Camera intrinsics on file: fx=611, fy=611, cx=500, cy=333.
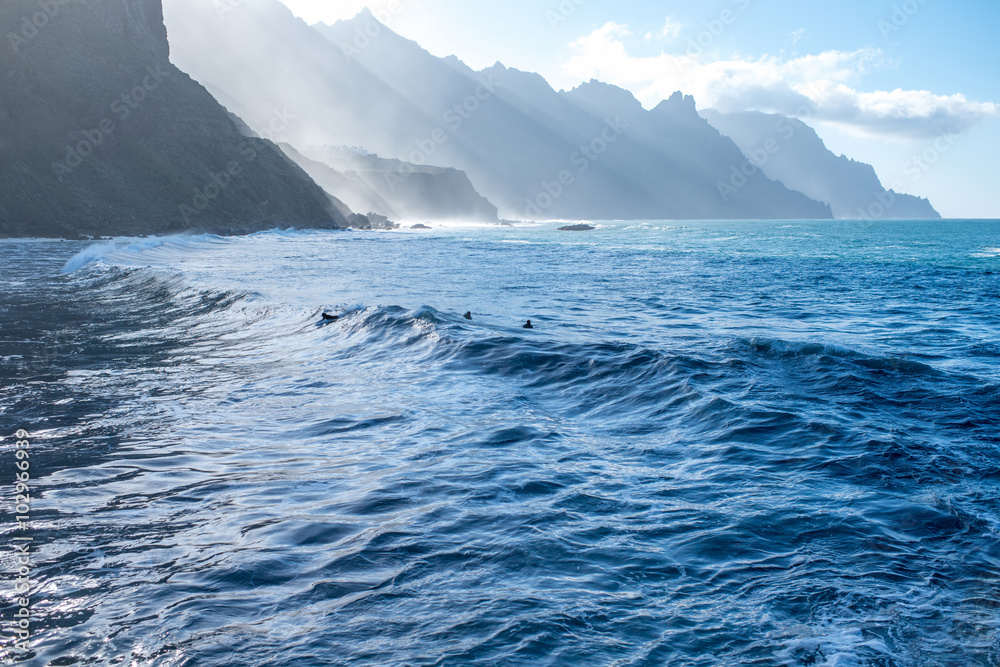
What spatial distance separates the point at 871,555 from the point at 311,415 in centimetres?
658

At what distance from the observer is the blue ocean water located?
3.62 meters

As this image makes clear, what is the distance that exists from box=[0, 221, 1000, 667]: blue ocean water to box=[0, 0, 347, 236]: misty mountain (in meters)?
56.7

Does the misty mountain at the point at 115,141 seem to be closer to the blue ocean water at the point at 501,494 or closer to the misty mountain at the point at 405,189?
the blue ocean water at the point at 501,494

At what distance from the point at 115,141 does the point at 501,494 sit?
82.4 meters

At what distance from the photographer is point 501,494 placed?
5773 mm

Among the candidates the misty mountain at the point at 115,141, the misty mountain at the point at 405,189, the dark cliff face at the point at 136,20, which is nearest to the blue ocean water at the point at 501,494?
the misty mountain at the point at 115,141

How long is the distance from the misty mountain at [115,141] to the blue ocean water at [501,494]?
186 ft

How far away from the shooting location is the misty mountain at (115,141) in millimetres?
60375

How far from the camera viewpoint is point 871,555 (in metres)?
4.70

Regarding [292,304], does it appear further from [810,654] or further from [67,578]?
[810,654]

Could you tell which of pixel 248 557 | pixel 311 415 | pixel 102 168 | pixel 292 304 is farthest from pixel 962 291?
pixel 102 168

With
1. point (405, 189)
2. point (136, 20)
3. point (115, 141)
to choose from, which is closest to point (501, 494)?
point (115, 141)

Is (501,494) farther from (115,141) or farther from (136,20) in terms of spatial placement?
(136,20)

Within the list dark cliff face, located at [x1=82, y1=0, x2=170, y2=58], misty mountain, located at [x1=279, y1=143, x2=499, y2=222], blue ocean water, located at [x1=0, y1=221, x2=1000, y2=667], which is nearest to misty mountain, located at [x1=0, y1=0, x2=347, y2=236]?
dark cliff face, located at [x1=82, y1=0, x2=170, y2=58]
